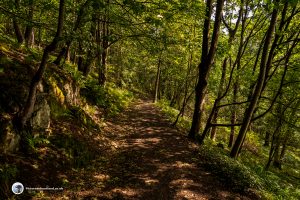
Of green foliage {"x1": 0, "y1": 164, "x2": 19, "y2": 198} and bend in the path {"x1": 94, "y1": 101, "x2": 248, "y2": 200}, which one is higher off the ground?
green foliage {"x1": 0, "y1": 164, "x2": 19, "y2": 198}

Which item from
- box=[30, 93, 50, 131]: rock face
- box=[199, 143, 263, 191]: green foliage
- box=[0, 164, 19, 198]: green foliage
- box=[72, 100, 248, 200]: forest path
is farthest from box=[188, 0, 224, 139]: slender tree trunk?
box=[0, 164, 19, 198]: green foliage

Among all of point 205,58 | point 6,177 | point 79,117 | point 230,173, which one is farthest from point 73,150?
point 205,58

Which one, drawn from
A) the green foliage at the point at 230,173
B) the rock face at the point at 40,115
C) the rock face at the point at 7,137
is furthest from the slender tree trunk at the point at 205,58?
the rock face at the point at 7,137

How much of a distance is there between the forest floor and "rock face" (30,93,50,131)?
1968 millimetres

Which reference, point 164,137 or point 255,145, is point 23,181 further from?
point 255,145

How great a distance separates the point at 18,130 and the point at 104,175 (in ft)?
9.18

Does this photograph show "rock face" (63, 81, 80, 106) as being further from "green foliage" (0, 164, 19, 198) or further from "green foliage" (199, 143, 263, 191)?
"green foliage" (199, 143, 263, 191)

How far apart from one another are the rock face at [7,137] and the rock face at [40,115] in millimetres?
782

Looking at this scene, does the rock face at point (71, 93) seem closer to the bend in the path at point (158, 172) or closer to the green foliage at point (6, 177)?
the bend in the path at point (158, 172)

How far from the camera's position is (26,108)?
6.58 m

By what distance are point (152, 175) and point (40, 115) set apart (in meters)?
3.86

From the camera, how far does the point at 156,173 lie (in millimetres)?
7898

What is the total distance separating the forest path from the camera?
6.65m

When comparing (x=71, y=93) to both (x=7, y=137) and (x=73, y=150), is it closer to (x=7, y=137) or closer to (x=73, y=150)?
(x=73, y=150)
